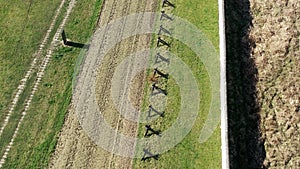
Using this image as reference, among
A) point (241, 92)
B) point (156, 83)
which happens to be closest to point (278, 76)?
point (241, 92)

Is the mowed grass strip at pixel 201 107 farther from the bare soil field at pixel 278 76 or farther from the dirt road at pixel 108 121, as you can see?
the bare soil field at pixel 278 76

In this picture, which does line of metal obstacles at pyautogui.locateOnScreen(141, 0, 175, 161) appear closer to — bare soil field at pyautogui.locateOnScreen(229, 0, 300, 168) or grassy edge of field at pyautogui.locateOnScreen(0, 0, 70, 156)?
bare soil field at pyautogui.locateOnScreen(229, 0, 300, 168)

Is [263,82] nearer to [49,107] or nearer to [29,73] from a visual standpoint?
[49,107]

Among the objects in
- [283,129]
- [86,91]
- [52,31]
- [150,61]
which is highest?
[52,31]

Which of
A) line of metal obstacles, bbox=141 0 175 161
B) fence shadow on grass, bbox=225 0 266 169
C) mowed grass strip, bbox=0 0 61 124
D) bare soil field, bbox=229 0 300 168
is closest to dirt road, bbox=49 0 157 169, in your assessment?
line of metal obstacles, bbox=141 0 175 161

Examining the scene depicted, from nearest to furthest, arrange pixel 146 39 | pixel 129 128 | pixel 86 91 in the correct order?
1. pixel 129 128
2. pixel 86 91
3. pixel 146 39

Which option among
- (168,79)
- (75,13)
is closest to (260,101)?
(168,79)

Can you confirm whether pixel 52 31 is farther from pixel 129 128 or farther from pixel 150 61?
pixel 129 128

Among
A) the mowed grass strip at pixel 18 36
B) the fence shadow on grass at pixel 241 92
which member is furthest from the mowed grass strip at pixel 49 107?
the fence shadow on grass at pixel 241 92
